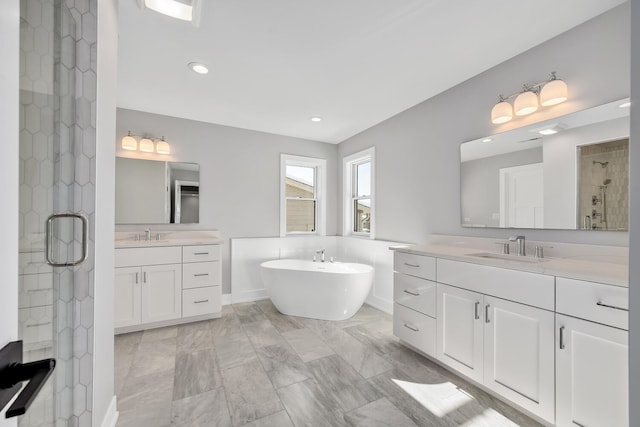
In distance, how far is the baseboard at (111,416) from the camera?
138 centimetres

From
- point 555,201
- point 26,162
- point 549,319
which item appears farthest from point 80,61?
point 555,201

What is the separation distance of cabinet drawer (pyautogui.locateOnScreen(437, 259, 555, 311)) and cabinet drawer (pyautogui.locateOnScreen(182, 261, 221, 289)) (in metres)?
2.31

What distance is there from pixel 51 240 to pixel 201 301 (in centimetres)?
212

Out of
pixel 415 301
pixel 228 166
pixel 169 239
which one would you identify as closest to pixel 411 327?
pixel 415 301

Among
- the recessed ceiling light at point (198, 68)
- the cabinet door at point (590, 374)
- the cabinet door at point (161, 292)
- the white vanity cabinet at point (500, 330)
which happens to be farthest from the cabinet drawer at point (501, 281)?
the cabinet door at point (161, 292)

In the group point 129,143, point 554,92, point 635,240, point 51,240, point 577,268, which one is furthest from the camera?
point 129,143

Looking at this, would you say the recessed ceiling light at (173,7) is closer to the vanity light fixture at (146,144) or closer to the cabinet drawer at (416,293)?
the vanity light fixture at (146,144)

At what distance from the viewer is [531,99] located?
1917 millimetres

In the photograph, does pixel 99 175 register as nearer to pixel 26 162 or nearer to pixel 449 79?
pixel 26 162

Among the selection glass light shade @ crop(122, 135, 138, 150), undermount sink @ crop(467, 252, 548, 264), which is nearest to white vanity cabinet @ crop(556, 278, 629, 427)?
undermount sink @ crop(467, 252, 548, 264)

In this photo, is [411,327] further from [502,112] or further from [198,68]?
[198,68]

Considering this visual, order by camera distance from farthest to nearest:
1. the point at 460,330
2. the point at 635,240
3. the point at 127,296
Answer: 1. the point at 127,296
2. the point at 460,330
3. the point at 635,240

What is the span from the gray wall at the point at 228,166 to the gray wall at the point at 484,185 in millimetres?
2442

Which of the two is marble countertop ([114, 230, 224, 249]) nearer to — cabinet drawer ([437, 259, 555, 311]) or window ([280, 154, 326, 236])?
window ([280, 154, 326, 236])
